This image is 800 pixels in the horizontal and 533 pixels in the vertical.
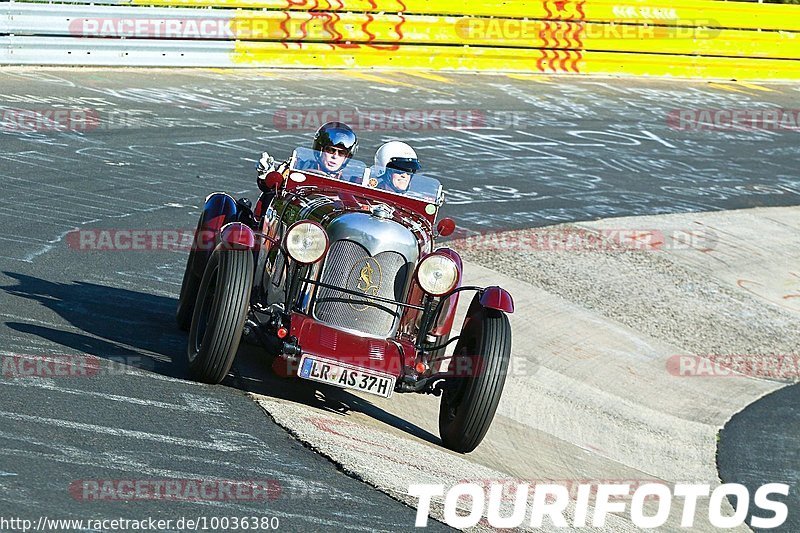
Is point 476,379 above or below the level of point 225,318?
below

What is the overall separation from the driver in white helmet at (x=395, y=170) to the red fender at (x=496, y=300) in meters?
1.30

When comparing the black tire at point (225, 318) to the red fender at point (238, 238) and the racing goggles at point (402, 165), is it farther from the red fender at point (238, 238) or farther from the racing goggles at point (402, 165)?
the racing goggles at point (402, 165)

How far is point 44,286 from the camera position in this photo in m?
8.89

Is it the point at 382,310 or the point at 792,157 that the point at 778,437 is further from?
the point at 792,157

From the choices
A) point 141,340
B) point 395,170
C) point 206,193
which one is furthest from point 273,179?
point 206,193

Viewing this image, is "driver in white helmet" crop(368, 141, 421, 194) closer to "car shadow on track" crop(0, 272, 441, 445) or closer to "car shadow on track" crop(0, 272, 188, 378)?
"car shadow on track" crop(0, 272, 441, 445)

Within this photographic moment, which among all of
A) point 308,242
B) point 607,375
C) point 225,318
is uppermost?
point 308,242

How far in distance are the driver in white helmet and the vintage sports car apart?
1.55 feet

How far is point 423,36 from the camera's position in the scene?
21.1 meters

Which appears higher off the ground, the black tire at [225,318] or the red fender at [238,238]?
the red fender at [238,238]

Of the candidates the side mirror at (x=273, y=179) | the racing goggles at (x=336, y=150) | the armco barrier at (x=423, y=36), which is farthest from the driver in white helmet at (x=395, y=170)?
the armco barrier at (x=423, y=36)

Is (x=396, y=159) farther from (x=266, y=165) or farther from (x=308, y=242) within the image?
(x=308, y=242)

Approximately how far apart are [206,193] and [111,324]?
16.0 ft

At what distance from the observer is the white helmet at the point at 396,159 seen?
8359mm
